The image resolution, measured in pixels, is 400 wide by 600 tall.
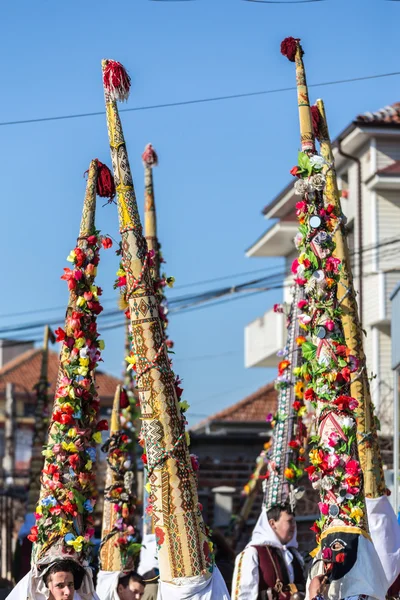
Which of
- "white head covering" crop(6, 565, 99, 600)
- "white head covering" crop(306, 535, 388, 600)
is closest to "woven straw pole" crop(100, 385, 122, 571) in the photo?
"white head covering" crop(6, 565, 99, 600)

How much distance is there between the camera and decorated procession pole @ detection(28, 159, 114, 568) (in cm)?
973

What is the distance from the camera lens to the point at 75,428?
9.98 meters

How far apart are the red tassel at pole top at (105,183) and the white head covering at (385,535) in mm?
3210

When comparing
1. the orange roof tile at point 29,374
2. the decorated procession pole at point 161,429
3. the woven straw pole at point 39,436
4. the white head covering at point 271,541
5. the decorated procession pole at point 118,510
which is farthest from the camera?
the orange roof tile at point 29,374

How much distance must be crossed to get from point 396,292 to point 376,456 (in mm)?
6777

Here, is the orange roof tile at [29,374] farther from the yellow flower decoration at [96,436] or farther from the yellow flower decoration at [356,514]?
the yellow flower decoration at [356,514]

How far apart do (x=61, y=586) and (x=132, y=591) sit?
2.36 meters

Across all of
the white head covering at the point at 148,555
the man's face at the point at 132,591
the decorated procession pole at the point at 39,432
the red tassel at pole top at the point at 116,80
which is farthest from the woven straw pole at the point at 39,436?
the red tassel at pole top at the point at 116,80

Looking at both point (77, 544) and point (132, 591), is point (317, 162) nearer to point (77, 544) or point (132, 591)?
point (77, 544)

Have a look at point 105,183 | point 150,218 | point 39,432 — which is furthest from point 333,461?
point 39,432

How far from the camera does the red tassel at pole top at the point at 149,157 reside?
15.5 meters

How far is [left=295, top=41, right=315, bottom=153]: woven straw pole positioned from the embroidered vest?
3.40 meters

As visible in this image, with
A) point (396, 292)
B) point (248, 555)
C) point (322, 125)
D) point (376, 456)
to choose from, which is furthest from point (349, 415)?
point (396, 292)

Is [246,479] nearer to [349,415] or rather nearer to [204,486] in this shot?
[204,486]
